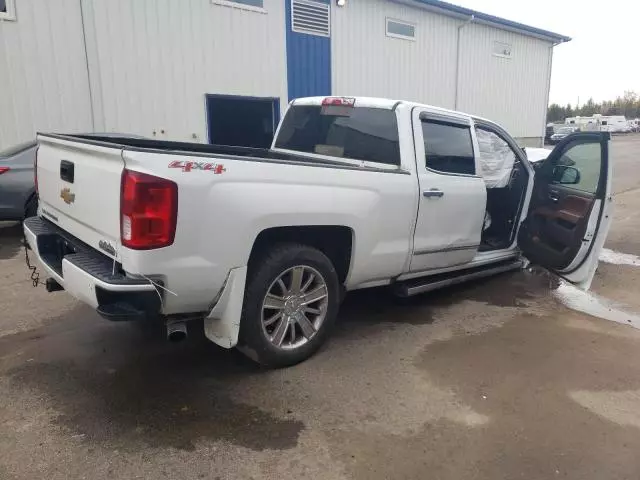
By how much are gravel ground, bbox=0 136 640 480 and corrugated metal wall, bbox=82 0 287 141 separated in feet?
19.7

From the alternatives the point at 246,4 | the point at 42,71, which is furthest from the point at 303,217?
the point at 246,4

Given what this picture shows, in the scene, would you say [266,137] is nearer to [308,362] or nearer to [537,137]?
[308,362]

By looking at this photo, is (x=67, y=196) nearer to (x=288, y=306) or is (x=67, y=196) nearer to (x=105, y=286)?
(x=105, y=286)

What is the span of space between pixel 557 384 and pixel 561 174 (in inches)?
97.0

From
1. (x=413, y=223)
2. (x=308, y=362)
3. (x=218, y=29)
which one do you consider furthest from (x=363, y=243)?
(x=218, y=29)

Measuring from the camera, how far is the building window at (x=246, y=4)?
10438mm

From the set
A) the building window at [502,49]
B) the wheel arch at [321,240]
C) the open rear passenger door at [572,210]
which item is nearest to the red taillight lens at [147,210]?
the wheel arch at [321,240]

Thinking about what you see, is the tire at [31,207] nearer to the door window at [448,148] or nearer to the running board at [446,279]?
the running board at [446,279]

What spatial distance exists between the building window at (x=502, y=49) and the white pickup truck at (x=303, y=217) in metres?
13.4

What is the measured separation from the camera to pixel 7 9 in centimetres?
842

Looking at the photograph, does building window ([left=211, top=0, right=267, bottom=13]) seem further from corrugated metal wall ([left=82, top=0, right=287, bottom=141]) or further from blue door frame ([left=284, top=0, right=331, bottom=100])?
blue door frame ([left=284, top=0, right=331, bottom=100])

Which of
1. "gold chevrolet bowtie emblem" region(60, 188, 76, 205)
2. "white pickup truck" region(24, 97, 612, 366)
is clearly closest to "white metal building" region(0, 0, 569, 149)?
"white pickup truck" region(24, 97, 612, 366)

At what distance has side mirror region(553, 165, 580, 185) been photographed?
4939 millimetres

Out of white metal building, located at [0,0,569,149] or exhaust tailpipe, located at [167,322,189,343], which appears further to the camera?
white metal building, located at [0,0,569,149]
